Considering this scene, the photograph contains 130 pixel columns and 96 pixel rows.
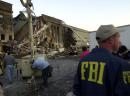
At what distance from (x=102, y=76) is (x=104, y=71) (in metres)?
0.05

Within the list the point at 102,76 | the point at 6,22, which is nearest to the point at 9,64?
the point at 102,76

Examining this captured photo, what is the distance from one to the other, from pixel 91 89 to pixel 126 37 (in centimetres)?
2025

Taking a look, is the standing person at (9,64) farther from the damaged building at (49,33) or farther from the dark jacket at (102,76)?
the damaged building at (49,33)

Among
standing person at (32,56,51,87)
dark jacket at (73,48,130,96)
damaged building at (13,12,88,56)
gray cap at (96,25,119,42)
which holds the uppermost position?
damaged building at (13,12,88,56)

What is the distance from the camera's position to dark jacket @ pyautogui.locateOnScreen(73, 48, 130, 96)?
9.35 feet

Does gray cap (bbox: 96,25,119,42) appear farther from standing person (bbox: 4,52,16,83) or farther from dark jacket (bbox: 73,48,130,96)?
standing person (bbox: 4,52,16,83)

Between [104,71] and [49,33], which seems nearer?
[104,71]

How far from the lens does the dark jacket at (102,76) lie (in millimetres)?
2850

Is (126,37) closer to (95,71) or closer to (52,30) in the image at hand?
(95,71)

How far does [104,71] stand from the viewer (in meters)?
2.96

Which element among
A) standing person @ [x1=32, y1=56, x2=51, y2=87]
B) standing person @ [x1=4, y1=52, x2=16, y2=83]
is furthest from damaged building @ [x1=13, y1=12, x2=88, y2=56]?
standing person @ [x1=32, y1=56, x2=51, y2=87]

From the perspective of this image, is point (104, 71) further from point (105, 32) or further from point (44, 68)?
point (44, 68)

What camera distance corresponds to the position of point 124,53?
770 centimetres

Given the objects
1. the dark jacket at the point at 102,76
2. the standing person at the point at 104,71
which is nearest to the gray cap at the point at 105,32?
the standing person at the point at 104,71
